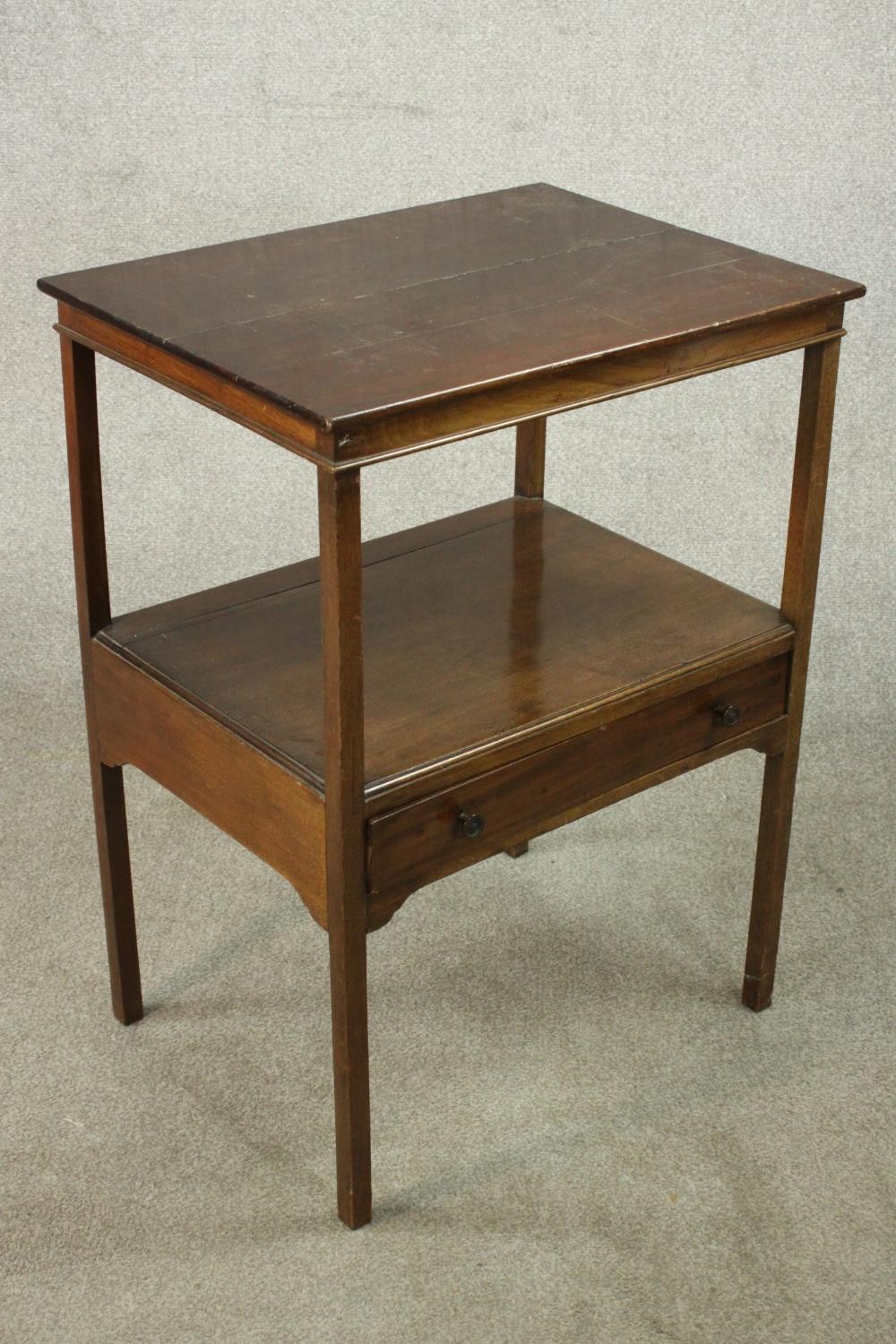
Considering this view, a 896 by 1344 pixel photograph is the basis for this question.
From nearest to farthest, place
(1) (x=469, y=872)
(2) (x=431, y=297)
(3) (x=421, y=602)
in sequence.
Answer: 1. (2) (x=431, y=297)
2. (3) (x=421, y=602)
3. (1) (x=469, y=872)

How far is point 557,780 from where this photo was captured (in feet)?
6.59

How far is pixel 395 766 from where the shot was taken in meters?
1.87

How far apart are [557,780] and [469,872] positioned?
2.24 feet

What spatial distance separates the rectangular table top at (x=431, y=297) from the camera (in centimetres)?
176

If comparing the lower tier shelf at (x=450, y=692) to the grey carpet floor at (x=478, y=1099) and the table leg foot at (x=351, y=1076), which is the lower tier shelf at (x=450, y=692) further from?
the grey carpet floor at (x=478, y=1099)

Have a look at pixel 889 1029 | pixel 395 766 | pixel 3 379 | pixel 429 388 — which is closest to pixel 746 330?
pixel 429 388

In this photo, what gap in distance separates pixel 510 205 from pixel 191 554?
116 centimetres

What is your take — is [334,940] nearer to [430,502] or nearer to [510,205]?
[510,205]

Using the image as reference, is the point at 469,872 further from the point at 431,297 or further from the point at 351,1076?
the point at 431,297

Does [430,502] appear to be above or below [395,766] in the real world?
below

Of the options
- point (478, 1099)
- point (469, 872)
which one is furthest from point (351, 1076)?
point (469, 872)

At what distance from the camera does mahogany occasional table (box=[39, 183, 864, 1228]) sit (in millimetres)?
1782

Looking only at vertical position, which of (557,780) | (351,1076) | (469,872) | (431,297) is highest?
(431,297)

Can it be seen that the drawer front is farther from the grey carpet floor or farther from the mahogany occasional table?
the grey carpet floor
